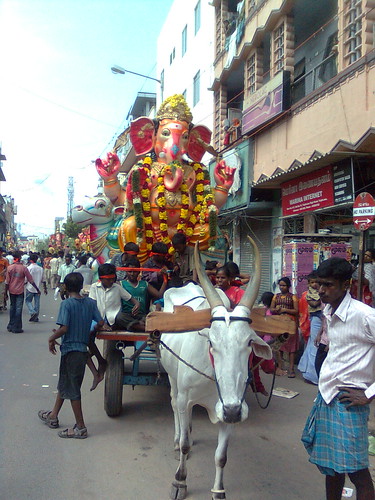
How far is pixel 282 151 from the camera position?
37.0 ft

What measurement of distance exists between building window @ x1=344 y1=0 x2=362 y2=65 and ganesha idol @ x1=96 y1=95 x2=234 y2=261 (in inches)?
144

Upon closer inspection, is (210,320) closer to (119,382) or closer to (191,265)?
(119,382)

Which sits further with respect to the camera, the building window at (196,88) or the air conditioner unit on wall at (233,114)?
the building window at (196,88)

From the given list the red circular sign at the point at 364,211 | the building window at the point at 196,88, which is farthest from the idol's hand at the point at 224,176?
the building window at the point at 196,88

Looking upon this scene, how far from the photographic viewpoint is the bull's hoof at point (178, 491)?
3342mm

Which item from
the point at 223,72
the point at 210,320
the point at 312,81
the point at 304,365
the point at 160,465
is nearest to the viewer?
the point at 210,320

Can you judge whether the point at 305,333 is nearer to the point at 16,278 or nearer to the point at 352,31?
the point at 352,31

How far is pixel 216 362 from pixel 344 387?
0.74m

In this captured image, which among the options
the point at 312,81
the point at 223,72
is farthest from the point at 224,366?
the point at 223,72

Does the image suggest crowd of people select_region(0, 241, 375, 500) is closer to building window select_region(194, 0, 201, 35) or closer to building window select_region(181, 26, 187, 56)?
building window select_region(194, 0, 201, 35)

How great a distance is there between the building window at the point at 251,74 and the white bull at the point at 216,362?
10.3 m

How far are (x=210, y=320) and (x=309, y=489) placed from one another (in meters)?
1.74

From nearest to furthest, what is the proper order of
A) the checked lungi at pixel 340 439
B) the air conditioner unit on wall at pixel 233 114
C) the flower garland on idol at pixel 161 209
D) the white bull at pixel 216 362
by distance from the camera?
the checked lungi at pixel 340 439 < the white bull at pixel 216 362 < the flower garland on idol at pixel 161 209 < the air conditioner unit on wall at pixel 233 114

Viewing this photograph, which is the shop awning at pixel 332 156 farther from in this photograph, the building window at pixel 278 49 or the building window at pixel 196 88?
the building window at pixel 196 88
